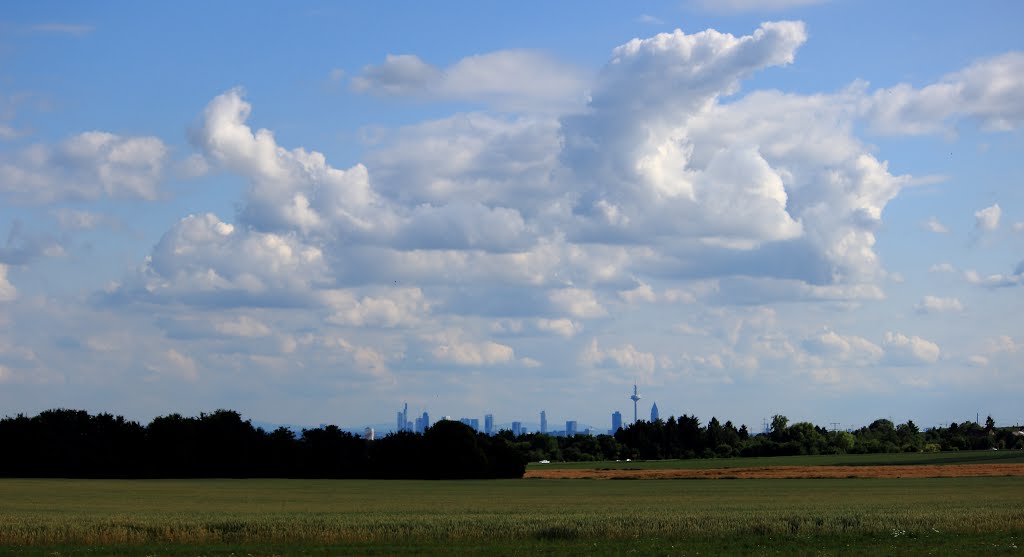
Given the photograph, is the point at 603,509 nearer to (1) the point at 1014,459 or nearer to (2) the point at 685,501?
(2) the point at 685,501

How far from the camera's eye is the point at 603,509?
53.7 metres

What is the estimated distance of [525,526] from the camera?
4069 cm

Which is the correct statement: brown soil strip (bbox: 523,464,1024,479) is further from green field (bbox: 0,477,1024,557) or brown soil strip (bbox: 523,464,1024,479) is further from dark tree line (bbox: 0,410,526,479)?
green field (bbox: 0,477,1024,557)

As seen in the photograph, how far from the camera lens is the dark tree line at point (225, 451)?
11456cm

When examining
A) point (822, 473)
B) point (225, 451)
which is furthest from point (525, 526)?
point (225, 451)

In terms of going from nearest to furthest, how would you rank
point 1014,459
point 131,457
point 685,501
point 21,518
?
point 21,518
point 685,501
point 131,457
point 1014,459

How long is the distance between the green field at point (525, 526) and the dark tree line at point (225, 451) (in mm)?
51268

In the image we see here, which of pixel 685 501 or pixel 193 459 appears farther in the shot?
pixel 193 459

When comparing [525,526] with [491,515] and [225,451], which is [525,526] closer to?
[491,515]

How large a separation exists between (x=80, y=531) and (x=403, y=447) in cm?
8011

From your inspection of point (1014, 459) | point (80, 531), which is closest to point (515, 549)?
point (80, 531)

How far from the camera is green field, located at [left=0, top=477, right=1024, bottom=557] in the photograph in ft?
112

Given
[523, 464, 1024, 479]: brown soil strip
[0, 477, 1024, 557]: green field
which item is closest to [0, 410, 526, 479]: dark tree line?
[523, 464, 1024, 479]: brown soil strip

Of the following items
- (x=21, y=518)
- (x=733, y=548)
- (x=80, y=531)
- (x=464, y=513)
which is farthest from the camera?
(x=464, y=513)
